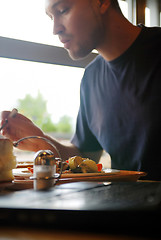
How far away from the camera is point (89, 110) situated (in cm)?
188

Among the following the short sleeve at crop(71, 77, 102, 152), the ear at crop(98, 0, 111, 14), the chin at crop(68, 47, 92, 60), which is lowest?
the short sleeve at crop(71, 77, 102, 152)

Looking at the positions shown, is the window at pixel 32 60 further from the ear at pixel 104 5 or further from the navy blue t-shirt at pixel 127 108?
the ear at pixel 104 5

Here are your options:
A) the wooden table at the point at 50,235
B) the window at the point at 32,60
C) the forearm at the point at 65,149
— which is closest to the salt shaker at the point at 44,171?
the wooden table at the point at 50,235

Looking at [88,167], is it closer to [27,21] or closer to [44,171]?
A: [44,171]

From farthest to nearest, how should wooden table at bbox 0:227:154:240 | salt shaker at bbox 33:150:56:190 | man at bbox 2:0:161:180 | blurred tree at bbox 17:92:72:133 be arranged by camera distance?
1. blurred tree at bbox 17:92:72:133
2. man at bbox 2:0:161:180
3. salt shaker at bbox 33:150:56:190
4. wooden table at bbox 0:227:154:240

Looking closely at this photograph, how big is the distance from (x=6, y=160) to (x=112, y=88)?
4.06 ft

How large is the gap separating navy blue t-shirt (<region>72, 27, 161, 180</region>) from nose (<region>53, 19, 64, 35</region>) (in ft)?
0.98

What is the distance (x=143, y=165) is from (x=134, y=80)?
479 mm

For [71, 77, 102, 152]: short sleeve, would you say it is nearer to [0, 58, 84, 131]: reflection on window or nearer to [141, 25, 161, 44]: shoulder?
[0, 58, 84, 131]: reflection on window

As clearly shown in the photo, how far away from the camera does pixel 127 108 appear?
1.66 m

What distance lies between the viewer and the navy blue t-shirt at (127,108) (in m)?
1.57

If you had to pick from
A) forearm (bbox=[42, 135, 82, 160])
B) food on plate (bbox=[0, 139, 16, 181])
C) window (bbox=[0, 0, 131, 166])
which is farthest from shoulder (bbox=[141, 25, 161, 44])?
food on plate (bbox=[0, 139, 16, 181])

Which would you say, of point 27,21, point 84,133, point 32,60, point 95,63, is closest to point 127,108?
point 84,133

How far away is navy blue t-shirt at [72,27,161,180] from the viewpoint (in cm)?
157
